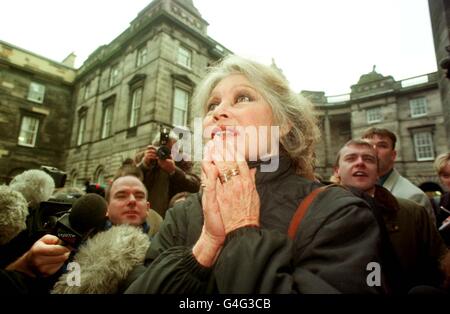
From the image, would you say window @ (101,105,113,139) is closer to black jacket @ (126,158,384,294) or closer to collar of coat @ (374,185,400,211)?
collar of coat @ (374,185,400,211)

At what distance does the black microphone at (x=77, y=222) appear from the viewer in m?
1.17

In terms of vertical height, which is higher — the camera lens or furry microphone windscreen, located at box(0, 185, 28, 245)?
the camera lens

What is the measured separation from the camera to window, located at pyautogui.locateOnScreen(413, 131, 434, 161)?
16.9 metres

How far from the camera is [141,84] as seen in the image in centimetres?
1255

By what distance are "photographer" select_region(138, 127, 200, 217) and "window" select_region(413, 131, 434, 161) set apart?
19324mm

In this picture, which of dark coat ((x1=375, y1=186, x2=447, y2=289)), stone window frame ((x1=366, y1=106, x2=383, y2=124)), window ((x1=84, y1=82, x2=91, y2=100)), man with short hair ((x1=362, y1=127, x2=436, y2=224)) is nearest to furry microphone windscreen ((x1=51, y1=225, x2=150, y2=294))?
dark coat ((x1=375, y1=186, x2=447, y2=289))

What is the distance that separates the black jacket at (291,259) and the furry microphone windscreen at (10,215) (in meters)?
1.36

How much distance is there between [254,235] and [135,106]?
13.3 m

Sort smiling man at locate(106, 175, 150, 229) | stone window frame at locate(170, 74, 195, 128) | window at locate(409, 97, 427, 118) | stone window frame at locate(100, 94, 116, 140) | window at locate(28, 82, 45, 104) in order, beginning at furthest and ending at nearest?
1. window at locate(409, 97, 427, 118)
2. window at locate(28, 82, 45, 104)
3. stone window frame at locate(100, 94, 116, 140)
4. stone window frame at locate(170, 74, 195, 128)
5. smiling man at locate(106, 175, 150, 229)

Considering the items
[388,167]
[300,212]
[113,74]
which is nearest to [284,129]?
[300,212]

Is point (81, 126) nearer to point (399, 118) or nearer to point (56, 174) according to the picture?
point (56, 174)

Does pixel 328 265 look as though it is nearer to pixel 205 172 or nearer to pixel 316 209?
pixel 316 209

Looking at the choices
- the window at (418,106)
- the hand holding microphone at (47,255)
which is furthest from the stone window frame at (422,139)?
the hand holding microphone at (47,255)
